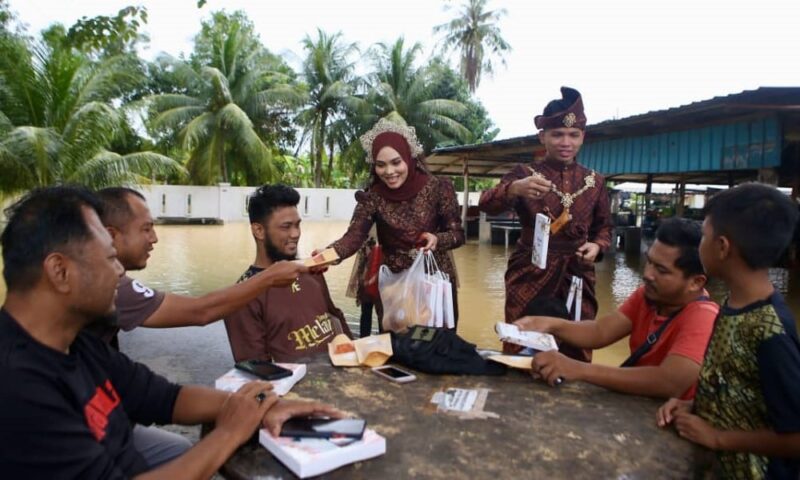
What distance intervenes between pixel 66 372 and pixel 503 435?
1175mm

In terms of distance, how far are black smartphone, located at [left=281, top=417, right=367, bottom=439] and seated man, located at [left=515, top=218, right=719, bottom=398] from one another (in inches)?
34.0

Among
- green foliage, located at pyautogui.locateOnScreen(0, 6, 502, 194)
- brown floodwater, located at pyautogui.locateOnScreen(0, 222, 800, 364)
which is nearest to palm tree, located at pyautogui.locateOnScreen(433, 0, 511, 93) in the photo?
green foliage, located at pyautogui.locateOnScreen(0, 6, 502, 194)

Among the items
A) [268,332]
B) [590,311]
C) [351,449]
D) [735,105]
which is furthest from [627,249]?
[351,449]

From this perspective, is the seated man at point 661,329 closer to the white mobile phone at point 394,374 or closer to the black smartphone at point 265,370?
the white mobile phone at point 394,374

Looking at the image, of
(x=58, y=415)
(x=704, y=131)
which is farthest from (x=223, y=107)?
(x=58, y=415)

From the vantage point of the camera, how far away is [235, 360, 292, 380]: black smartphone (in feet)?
6.52

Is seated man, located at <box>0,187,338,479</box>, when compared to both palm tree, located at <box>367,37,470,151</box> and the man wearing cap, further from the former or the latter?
palm tree, located at <box>367,37,470,151</box>

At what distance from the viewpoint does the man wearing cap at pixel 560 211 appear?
10.6 feet

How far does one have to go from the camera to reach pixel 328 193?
84.5 ft

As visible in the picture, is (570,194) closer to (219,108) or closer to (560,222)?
(560,222)

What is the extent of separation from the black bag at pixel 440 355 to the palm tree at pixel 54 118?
444 inches

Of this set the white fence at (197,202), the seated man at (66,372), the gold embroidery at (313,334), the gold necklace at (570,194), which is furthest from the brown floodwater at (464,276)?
the white fence at (197,202)

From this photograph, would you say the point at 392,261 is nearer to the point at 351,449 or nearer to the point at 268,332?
the point at 268,332

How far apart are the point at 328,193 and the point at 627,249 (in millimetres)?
14461
